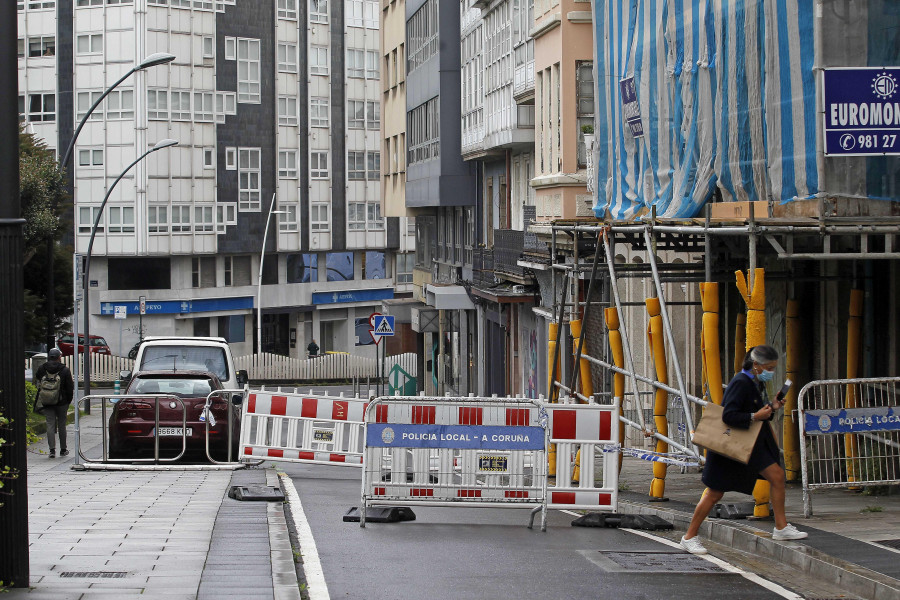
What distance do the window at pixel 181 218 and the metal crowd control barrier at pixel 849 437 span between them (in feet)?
197

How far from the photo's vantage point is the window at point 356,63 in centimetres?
7906

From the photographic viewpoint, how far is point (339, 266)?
80.2 m

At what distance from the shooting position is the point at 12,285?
7566 mm

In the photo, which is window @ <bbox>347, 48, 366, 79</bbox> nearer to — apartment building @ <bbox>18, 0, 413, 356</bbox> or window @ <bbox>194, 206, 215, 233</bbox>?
apartment building @ <bbox>18, 0, 413, 356</bbox>

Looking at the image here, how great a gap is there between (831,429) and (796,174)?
2.50 metres

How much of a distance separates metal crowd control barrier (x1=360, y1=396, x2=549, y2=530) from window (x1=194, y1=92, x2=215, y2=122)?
61.8 meters

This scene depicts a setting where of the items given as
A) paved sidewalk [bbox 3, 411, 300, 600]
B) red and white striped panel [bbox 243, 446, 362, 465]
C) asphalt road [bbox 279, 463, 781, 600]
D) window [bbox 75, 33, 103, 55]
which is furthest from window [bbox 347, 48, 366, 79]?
asphalt road [bbox 279, 463, 781, 600]

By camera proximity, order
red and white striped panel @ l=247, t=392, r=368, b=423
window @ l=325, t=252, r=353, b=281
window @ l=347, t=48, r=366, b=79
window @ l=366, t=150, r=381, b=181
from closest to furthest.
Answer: red and white striped panel @ l=247, t=392, r=368, b=423
window @ l=347, t=48, r=366, b=79
window @ l=325, t=252, r=353, b=281
window @ l=366, t=150, r=381, b=181

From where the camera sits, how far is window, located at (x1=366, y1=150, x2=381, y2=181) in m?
81.0

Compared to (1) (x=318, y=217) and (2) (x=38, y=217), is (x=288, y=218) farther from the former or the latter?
(2) (x=38, y=217)

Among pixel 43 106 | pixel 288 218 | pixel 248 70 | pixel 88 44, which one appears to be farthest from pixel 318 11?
pixel 43 106

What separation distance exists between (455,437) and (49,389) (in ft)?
35.4

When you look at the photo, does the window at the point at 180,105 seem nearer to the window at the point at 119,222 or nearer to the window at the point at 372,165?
the window at the point at 119,222

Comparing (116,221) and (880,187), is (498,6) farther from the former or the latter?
(116,221)
